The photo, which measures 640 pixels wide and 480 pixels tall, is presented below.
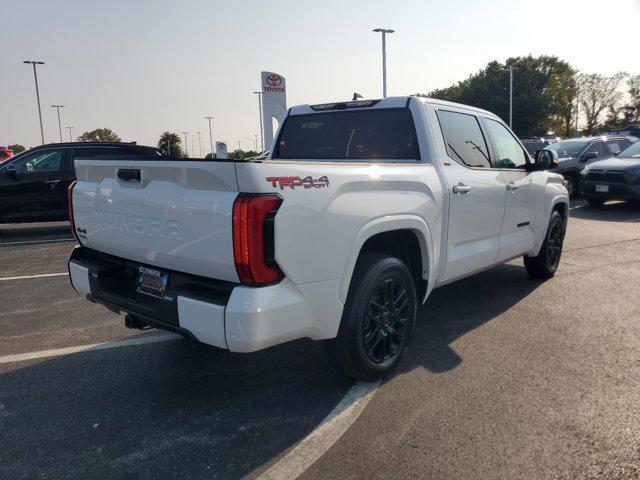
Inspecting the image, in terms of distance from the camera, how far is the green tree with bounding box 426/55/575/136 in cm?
5041

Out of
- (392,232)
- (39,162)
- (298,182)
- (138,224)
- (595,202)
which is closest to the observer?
(298,182)

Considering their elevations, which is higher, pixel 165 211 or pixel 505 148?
pixel 505 148

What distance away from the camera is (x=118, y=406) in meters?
3.02

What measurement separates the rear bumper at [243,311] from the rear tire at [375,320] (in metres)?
0.19

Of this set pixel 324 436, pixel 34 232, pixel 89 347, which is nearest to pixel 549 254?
pixel 324 436

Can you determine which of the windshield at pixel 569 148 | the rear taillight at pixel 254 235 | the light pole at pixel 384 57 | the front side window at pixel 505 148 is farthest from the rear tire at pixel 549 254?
the light pole at pixel 384 57

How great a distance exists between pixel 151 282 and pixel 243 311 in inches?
33.0

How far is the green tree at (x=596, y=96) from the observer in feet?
222

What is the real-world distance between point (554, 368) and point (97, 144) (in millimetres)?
9426

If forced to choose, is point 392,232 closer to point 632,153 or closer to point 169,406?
point 169,406

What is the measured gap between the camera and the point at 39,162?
9.73 metres

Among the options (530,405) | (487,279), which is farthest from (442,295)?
(530,405)

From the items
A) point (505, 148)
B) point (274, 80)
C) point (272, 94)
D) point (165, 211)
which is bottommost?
point (165, 211)

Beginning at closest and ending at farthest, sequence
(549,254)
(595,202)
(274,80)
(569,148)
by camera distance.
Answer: (549,254) < (595,202) < (274,80) < (569,148)
